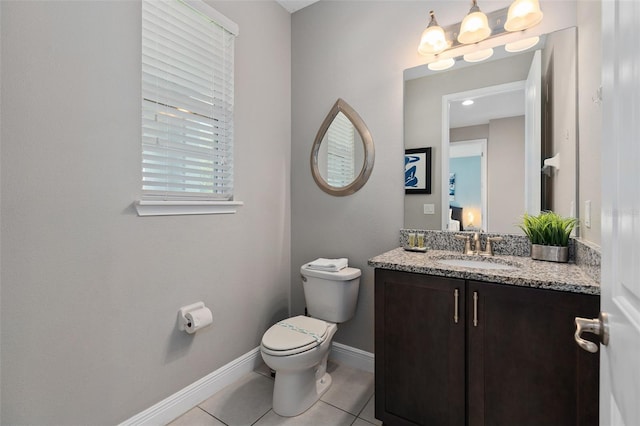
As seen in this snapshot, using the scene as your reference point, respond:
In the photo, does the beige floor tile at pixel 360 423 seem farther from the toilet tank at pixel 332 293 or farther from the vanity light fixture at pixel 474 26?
the vanity light fixture at pixel 474 26

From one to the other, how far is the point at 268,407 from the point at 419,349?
0.97 m

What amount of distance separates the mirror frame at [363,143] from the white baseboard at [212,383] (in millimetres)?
1170

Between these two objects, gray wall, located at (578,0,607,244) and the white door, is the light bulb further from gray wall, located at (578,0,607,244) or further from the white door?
the white door

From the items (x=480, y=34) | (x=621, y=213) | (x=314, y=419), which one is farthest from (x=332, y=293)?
(x=480, y=34)

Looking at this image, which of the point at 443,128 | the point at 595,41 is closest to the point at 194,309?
the point at 443,128

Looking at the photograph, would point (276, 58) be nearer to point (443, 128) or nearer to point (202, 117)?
point (202, 117)

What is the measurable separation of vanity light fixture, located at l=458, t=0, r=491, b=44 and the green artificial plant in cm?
105

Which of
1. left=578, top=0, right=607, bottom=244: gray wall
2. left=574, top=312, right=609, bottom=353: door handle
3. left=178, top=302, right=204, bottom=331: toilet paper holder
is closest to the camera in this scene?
left=574, top=312, right=609, bottom=353: door handle

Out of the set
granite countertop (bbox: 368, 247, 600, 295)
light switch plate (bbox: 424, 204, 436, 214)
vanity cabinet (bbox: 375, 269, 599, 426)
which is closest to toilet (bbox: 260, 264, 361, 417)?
vanity cabinet (bbox: 375, 269, 599, 426)

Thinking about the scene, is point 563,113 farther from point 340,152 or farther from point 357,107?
point 340,152

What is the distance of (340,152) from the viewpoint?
2.23 m

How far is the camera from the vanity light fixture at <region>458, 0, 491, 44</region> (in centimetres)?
166

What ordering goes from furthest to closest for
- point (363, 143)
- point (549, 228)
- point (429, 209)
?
point (363, 143) < point (429, 209) < point (549, 228)

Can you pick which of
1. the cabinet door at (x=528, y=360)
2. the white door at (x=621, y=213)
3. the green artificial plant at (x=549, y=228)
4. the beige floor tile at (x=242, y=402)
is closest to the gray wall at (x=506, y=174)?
the green artificial plant at (x=549, y=228)
